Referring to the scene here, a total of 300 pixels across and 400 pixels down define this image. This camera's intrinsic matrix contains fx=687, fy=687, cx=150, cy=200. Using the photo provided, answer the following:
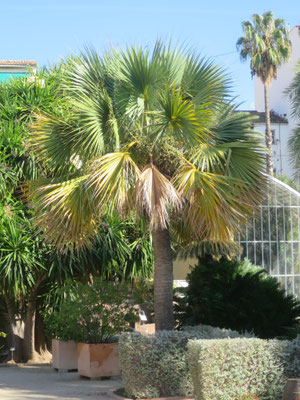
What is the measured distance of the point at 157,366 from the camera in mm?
9156

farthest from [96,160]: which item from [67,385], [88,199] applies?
[67,385]

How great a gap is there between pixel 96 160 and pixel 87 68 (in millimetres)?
1916

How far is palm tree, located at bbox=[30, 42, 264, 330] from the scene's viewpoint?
9.58 meters

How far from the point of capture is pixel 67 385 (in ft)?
36.1

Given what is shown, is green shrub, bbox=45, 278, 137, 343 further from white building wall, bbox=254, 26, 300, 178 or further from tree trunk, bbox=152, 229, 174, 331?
white building wall, bbox=254, 26, 300, 178

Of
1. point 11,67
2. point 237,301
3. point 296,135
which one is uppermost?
point 11,67

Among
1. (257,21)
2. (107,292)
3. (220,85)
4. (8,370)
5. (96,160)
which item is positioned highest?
(257,21)

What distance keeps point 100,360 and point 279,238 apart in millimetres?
7847

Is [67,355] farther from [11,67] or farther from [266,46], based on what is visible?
[266,46]

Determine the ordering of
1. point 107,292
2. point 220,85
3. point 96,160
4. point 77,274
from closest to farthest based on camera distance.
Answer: point 96,160, point 220,85, point 107,292, point 77,274

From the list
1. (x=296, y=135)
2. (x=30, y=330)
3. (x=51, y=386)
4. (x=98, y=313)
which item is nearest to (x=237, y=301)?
(x=98, y=313)

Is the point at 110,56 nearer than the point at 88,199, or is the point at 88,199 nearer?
the point at 88,199

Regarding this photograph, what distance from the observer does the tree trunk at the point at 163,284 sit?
33.5 feet

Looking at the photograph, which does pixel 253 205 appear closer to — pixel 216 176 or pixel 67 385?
pixel 216 176
